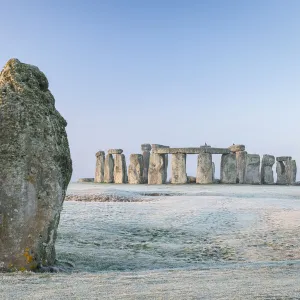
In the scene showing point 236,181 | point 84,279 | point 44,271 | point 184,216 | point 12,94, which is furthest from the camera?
point 236,181

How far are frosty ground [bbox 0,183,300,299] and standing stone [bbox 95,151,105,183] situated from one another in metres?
21.7

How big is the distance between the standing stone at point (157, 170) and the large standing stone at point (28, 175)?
83.1 ft

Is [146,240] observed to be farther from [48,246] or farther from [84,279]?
[84,279]

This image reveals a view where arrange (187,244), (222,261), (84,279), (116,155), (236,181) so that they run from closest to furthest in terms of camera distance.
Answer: (84,279)
(222,261)
(187,244)
(236,181)
(116,155)

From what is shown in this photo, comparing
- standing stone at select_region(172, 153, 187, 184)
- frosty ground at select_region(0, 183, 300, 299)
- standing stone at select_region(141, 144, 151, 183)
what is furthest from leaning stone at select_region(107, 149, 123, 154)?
frosty ground at select_region(0, 183, 300, 299)

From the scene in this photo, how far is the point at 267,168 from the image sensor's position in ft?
108

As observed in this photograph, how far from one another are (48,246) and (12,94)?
1908mm

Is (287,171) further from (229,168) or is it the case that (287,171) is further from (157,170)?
(157,170)

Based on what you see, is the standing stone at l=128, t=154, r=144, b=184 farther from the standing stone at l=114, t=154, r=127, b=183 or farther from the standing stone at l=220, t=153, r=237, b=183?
the standing stone at l=220, t=153, r=237, b=183

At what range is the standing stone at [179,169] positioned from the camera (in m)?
30.9

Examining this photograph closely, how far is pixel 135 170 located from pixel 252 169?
755 centimetres

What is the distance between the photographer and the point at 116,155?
34.8 meters

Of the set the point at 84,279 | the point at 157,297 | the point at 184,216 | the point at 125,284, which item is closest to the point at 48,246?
the point at 84,279

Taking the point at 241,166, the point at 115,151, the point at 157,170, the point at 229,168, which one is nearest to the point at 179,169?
the point at 157,170
